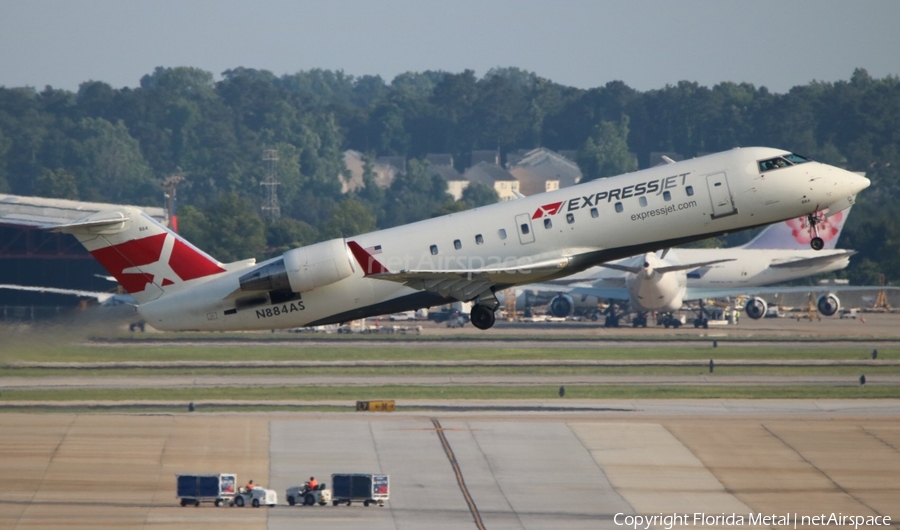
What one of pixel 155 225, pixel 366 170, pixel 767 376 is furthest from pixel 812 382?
pixel 366 170

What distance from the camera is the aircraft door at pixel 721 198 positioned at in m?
36.6

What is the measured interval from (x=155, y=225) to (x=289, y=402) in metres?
18.1

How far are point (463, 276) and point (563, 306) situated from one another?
58.7 metres

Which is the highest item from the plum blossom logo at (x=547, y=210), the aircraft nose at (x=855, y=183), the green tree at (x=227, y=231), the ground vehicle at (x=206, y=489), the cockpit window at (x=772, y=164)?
the green tree at (x=227, y=231)

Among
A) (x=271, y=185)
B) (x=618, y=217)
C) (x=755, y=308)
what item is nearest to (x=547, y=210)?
(x=618, y=217)

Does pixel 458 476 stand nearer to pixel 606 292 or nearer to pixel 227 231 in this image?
pixel 606 292

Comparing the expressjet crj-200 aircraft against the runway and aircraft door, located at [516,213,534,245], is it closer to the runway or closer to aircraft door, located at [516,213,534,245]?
aircraft door, located at [516,213,534,245]

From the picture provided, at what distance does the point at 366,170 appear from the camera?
181 m

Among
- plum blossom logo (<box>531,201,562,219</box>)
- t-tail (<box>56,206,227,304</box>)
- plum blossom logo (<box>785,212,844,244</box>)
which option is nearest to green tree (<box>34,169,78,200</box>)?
plum blossom logo (<box>785,212,844,244</box>)

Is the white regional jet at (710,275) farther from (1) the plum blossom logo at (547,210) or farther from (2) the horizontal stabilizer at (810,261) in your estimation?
(1) the plum blossom logo at (547,210)

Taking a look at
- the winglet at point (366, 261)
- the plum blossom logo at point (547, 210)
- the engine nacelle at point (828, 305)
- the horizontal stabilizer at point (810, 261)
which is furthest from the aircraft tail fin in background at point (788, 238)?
the winglet at point (366, 261)

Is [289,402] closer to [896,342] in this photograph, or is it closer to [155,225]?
[155,225]

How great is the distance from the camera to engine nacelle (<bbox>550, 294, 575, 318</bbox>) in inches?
3738

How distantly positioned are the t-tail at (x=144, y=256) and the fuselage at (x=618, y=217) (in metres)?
4.00
